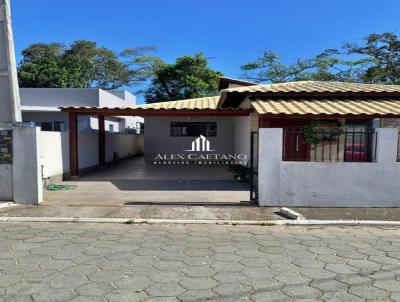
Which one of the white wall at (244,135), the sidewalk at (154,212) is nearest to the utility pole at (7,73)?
the sidewalk at (154,212)

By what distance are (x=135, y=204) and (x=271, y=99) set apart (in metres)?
6.07

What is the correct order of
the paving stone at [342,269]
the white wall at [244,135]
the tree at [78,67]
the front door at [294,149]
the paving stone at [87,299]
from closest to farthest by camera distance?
the paving stone at [87,299]
the paving stone at [342,269]
the front door at [294,149]
the white wall at [244,135]
the tree at [78,67]

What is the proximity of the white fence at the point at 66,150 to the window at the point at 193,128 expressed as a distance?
3.22 meters

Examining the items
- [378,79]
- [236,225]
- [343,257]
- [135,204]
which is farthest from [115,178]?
[378,79]

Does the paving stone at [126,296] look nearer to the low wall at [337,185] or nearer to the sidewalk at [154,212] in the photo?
the sidewalk at [154,212]

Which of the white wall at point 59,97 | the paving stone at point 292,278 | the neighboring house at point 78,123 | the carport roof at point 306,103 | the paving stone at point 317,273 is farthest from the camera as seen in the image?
the white wall at point 59,97

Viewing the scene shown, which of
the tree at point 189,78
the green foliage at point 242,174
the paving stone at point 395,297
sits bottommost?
the paving stone at point 395,297

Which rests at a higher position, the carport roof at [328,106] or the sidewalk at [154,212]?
the carport roof at [328,106]

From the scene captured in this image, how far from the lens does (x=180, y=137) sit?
20562 mm

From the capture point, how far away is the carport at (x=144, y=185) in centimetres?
935

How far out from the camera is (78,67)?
36.2m

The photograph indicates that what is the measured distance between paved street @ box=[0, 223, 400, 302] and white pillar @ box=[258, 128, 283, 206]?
1.78 meters

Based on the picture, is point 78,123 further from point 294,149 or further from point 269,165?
point 269,165

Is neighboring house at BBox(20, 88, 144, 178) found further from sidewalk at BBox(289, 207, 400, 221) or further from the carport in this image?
sidewalk at BBox(289, 207, 400, 221)
